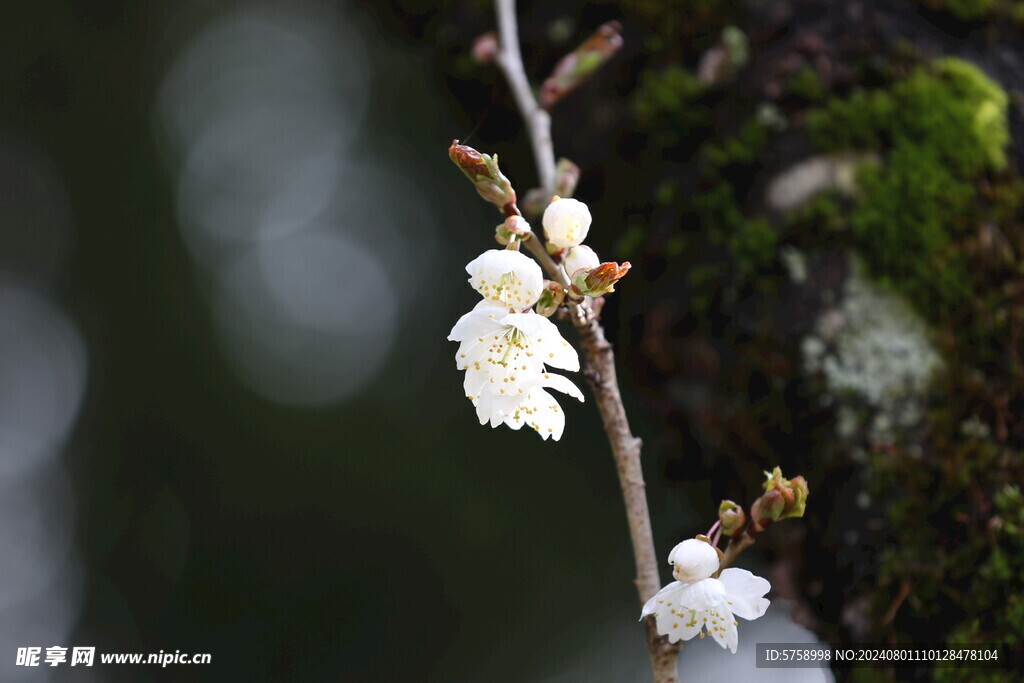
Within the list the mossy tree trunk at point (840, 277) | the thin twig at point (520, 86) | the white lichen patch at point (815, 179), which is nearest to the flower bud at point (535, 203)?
the thin twig at point (520, 86)

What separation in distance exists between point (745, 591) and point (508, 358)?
362 millimetres

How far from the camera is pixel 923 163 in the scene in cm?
112

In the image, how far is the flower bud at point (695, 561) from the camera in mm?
747

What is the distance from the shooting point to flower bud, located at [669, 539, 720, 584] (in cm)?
75

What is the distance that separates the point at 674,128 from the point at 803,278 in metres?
0.38

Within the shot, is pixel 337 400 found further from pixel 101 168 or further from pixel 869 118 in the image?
pixel 869 118

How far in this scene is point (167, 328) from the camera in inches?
127

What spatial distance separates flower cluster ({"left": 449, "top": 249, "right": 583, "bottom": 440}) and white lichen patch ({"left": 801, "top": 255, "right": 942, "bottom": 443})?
51 centimetres

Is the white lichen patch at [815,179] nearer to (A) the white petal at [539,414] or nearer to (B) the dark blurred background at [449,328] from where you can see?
(B) the dark blurred background at [449,328]

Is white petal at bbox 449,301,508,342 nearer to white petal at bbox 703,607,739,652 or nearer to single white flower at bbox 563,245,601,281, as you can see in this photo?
single white flower at bbox 563,245,601,281

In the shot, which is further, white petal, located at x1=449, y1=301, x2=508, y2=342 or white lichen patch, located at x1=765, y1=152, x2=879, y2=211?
white lichen patch, located at x1=765, y1=152, x2=879, y2=211

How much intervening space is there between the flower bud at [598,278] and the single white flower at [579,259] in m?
0.05

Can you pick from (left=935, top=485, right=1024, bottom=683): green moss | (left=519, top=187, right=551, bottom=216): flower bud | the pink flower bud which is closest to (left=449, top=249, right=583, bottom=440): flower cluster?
(left=519, top=187, right=551, bottom=216): flower bud

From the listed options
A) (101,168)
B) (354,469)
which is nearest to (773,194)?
(354,469)
